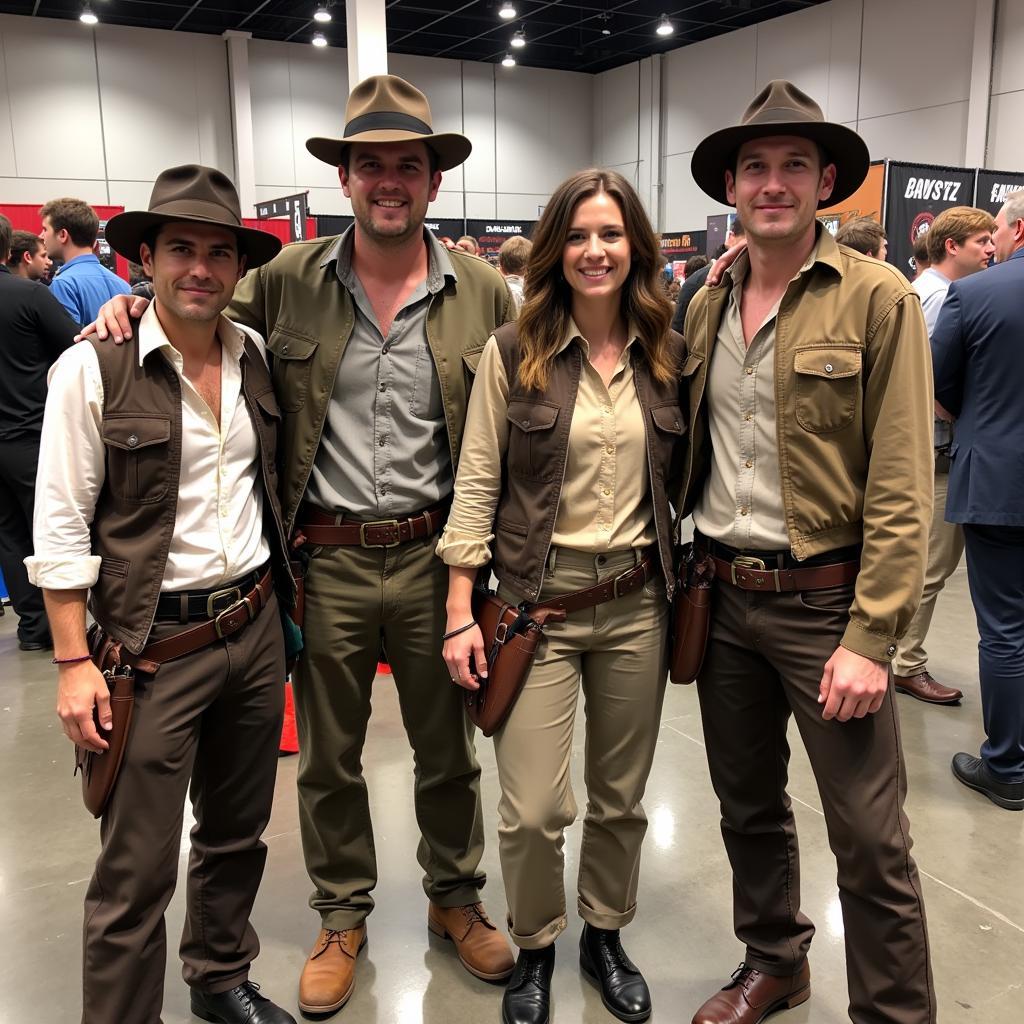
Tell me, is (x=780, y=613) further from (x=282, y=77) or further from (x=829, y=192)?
(x=282, y=77)

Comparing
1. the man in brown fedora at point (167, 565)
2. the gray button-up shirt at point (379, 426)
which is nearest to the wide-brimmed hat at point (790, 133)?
the gray button-up shirt at point (379, 426)

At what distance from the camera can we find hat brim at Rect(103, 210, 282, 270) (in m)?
1.81

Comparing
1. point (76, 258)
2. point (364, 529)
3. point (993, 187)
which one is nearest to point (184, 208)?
point (364, 529)

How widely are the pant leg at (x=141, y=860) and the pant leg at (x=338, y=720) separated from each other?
1.32ft

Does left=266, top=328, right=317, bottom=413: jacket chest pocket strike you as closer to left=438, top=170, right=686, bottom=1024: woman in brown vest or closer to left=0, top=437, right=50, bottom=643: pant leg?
left=438, top=170, right=686, bottom=1024: woman in brown vest

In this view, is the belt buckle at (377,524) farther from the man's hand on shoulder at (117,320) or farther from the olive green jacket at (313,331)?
the man's hand on shoulder at (117,320)

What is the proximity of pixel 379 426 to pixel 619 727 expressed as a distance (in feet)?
2.86

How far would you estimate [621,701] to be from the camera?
80.7 inches

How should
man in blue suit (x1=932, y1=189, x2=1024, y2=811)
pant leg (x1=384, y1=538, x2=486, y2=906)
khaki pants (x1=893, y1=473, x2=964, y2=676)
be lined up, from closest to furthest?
pant leg (x1=384, y1=538, x2=486, y2=906)
man in blue suit (x1=932, y1=189, x2=1024, y2=811)
khaki pants (x1=893, y1=473, x2=964, y2=676)

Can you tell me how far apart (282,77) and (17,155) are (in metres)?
3.78

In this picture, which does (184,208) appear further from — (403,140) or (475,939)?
(475,939)

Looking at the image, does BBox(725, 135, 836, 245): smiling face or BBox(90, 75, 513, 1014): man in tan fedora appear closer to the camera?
BBox(725, 135, 836, 245): smiling face

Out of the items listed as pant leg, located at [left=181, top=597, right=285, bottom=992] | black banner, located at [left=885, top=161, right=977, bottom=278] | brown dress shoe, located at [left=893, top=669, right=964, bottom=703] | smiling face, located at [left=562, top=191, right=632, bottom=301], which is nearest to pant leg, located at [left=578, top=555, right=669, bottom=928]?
smiling face, located at [left=562, top=191, right=632, bottom=301]

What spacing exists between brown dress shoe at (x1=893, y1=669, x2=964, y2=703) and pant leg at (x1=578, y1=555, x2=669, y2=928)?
2263 mm
